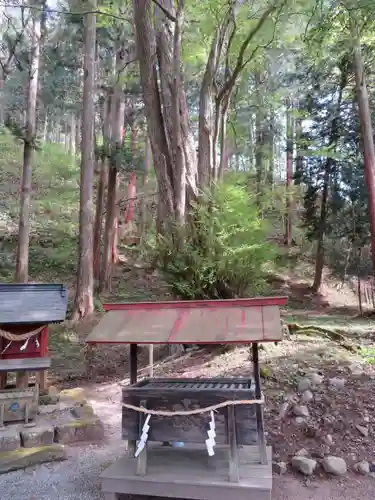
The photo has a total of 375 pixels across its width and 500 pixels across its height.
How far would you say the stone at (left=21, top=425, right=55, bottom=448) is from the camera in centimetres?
488

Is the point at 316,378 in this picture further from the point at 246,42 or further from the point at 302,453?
the point at 246,42

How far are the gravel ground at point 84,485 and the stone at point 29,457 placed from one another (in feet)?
0.28

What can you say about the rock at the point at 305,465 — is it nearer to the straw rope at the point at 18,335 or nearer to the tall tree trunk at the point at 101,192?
the straw rope at the point at 18,335

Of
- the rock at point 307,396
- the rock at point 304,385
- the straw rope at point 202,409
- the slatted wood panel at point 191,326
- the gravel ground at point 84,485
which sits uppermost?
the slatted wood panel at point 191,326

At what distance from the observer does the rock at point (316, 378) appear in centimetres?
605

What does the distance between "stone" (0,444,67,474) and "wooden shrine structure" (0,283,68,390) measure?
1168mm

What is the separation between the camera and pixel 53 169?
2841 centimetres

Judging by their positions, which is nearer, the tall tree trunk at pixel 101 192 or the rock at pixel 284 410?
the rock at pixel 284 410

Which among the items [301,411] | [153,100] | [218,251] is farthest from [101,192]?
[301,411]

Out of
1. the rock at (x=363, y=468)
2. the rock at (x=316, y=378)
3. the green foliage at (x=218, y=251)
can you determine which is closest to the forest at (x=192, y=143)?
the green foliage at (x=218, y=251)

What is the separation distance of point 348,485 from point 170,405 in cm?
220

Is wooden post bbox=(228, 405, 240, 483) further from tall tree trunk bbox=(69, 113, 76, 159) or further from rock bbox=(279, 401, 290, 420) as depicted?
tall tree trunk bbox=(69, 113, 76, 159)

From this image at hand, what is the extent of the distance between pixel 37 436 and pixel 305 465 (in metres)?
3.30

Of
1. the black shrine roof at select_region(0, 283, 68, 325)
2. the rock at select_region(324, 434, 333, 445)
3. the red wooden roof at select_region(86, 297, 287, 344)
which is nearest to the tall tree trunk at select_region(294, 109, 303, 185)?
the black shrine roof at select_region(0, 283, 68, 325)
